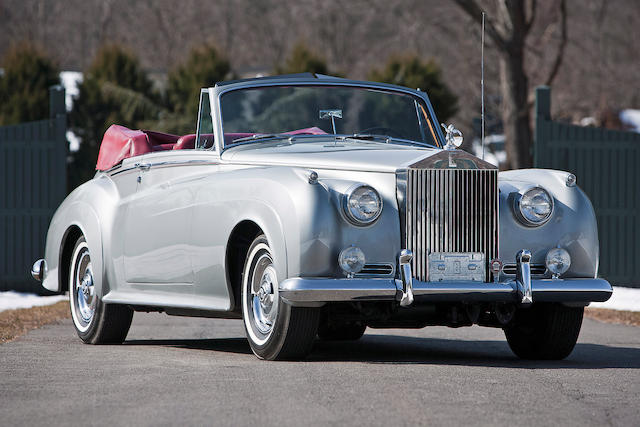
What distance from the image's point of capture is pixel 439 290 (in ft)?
21.8

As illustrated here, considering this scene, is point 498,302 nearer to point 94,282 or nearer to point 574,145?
point 94,282

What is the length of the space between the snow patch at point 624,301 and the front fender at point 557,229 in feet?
19.7

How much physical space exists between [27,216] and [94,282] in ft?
23.0

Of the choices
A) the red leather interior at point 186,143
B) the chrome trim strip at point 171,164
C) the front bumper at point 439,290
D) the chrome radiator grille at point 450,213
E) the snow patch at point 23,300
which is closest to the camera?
the front bumper at point 439,290

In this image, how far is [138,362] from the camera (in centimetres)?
703

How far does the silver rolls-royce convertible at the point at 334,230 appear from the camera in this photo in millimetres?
6617

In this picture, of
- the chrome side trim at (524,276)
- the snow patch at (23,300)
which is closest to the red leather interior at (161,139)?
the chrome side trim at (524,276)

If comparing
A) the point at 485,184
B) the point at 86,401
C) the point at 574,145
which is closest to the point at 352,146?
the point at 485,184

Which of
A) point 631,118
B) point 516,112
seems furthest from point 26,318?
point 631,118

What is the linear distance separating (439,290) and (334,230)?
68cm

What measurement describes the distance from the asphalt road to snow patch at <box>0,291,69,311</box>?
5132mm

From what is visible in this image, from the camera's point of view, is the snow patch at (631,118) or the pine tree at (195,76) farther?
the snow patch at (631,118)

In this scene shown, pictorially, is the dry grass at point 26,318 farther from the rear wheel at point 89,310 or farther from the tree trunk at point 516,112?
the tree trunk at point 516,112

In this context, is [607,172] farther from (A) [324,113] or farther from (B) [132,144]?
(B) [132,144]
